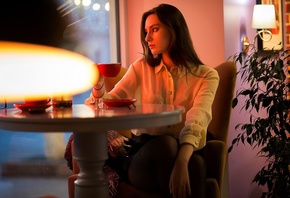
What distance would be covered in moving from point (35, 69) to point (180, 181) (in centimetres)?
137

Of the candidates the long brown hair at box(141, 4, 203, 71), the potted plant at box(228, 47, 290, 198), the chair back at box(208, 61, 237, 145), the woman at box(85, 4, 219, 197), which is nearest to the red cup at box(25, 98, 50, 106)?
the woman at box(85, 4, 219, 197)

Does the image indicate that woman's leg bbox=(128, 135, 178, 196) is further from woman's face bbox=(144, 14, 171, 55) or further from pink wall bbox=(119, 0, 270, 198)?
pink wall bbox=(119, 0, 270, 198)

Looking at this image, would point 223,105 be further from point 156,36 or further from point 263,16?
point 263,16

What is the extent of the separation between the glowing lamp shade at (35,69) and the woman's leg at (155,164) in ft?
2.16

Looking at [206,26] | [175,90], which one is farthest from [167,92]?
[206,26]

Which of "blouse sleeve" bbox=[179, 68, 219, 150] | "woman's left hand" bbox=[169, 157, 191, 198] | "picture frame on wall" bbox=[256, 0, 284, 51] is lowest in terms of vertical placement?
"woman's left hand" bbox=[169, 157, 191, 198]

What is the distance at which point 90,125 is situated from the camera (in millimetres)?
1616

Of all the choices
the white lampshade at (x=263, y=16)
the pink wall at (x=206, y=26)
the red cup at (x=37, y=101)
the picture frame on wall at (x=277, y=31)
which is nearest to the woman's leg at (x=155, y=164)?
the red cup at (x=37, y=101)

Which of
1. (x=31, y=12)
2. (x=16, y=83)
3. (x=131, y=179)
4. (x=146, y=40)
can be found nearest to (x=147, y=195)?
(x=131, y=179)

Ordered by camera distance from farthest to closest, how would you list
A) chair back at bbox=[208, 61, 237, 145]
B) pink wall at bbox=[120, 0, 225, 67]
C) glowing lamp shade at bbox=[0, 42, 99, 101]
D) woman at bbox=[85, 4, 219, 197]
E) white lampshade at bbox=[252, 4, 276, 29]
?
white lampshade at bbox=[252, 4, 276, 29] → pink wall at bbox=[120, 0, 225, 67] → glowing lamp shade at bbox=[0, 42, 99, 101] → chair back at bbox=[208, 61, 237, 145] → woman at bbox=[85, 4, 219, 197]

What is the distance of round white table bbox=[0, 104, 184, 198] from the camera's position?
162 cm

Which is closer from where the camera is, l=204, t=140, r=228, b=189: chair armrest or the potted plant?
l=204, t=140, r=228, b=189: chair armrest

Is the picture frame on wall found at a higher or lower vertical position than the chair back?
higher

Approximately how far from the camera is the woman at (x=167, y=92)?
6.56 feet
